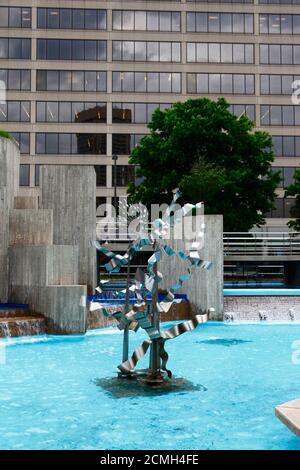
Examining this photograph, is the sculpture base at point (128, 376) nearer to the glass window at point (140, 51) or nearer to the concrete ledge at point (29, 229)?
the concrete ledge at point (29, 229)

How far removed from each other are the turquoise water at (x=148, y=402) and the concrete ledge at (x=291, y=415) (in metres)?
0.49

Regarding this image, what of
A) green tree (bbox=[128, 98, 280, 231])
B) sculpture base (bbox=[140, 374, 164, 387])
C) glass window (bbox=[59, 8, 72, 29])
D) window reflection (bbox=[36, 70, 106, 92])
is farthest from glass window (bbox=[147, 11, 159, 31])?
sculpture base (bbox=[140, 374, 164, 387])

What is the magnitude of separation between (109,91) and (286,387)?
51608 mm

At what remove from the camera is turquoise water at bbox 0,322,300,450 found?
667cm

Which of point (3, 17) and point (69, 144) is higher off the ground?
point (3, 17)

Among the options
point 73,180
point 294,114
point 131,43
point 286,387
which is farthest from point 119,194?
point 286,387

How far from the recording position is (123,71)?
189 ft

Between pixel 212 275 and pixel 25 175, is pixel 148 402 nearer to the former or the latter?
pixel 212 275

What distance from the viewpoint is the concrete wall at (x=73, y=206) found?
67.9 ft

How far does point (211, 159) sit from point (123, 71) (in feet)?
85.9

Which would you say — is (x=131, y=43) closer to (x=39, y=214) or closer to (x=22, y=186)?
(x=22, y=186)

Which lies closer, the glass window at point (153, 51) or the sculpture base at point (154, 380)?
the sculpture base at point (154, 380)

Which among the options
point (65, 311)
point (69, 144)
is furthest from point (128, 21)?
point (65, 311)

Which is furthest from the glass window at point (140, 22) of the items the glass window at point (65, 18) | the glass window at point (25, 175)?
the glass window at point (25, 175)
